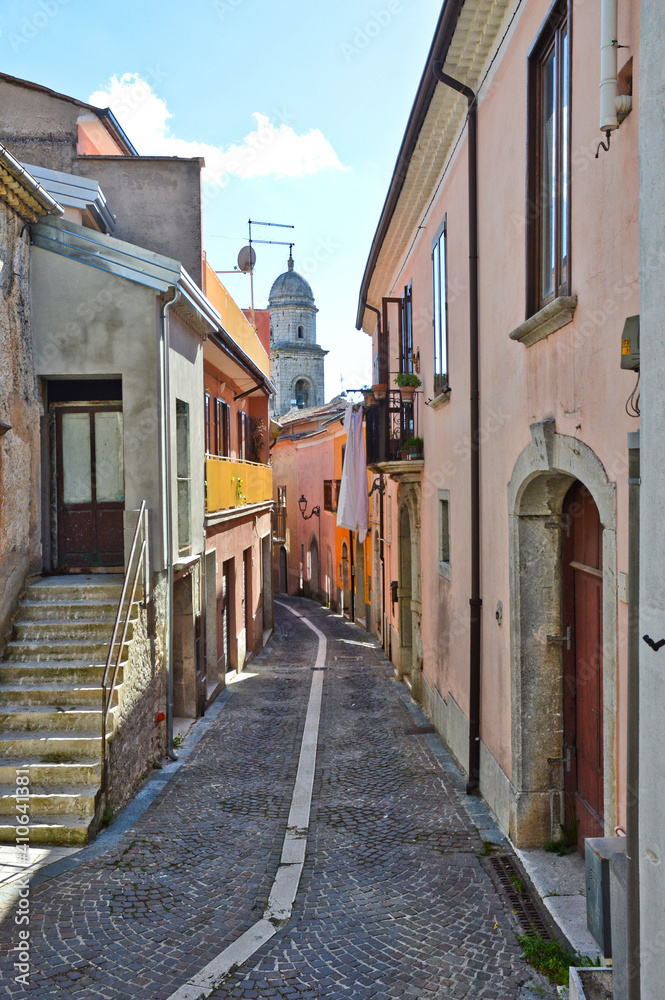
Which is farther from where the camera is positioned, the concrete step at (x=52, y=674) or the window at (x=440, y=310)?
the window at (x=440, y=310)

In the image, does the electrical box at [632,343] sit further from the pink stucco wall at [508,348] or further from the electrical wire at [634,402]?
the pink stucco wall at [508,348]

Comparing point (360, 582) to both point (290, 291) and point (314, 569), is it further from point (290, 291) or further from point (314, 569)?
point (290, 291)

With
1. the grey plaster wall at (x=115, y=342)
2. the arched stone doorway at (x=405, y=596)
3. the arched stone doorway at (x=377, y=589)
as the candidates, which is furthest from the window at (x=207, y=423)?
the arched stone doorway at (x=377, y=589)

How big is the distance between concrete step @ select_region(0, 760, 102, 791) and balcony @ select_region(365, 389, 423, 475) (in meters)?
6.66

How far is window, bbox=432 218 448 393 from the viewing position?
380 inches

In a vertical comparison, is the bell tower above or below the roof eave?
above

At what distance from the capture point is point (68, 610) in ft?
27.2

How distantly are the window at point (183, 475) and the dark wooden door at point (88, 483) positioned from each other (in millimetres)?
809

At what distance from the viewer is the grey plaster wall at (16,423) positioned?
25.9 ft

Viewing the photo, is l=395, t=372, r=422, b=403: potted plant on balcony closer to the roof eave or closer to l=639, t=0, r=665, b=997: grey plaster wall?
the roof eave

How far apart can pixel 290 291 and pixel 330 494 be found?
35.4 metres

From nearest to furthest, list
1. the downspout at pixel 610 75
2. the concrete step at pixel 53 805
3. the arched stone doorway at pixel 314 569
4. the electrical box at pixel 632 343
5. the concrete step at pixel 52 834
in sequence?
the electrical box at pixel 632 343, the downspout at pixel 610 75, the concrete step at pixel 52 834, the concrete step at pixel 53 805, the arched stone doorway at pixel 314 569

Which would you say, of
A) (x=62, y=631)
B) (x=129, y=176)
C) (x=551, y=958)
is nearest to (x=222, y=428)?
(x=129, y=176)

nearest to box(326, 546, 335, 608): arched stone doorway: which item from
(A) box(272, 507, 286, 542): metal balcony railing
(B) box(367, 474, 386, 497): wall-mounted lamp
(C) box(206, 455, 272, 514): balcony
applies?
(A) box(272, 507, 286, 542): metal balcony railing
